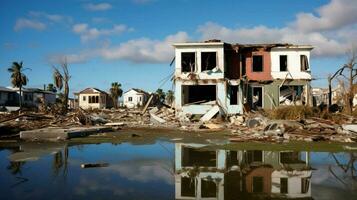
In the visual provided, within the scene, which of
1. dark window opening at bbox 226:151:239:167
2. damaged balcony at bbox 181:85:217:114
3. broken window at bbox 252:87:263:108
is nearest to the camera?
dark window opening at bbox 226:151:239:167

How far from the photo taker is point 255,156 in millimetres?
12727

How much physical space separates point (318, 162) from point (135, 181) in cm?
607

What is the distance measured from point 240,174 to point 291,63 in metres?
25.1

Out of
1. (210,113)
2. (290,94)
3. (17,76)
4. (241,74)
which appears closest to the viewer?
(210,113)

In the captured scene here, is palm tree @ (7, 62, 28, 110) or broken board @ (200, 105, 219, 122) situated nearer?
broken board @ (200, 105, 219, 122)

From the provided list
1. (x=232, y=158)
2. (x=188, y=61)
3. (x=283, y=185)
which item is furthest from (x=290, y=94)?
(x=283, y=185)

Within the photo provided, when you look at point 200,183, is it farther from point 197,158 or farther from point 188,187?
point 197,158

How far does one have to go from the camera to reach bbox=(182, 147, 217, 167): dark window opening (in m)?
11.2

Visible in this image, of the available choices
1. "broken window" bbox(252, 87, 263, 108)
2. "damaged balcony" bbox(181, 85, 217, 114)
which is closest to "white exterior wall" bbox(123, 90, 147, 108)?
"damaged balcony" bbox(181, 85, 217, 114)

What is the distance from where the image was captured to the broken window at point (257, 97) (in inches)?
1341

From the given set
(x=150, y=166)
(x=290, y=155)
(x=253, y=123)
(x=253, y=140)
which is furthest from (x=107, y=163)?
(x=253, y=123)

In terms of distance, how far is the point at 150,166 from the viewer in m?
11.2

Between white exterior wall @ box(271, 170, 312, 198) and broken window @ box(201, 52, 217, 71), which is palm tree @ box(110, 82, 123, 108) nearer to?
broken window @ box(201, 52, 217, 71)

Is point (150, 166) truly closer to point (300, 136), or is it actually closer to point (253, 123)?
point (300, 136)
